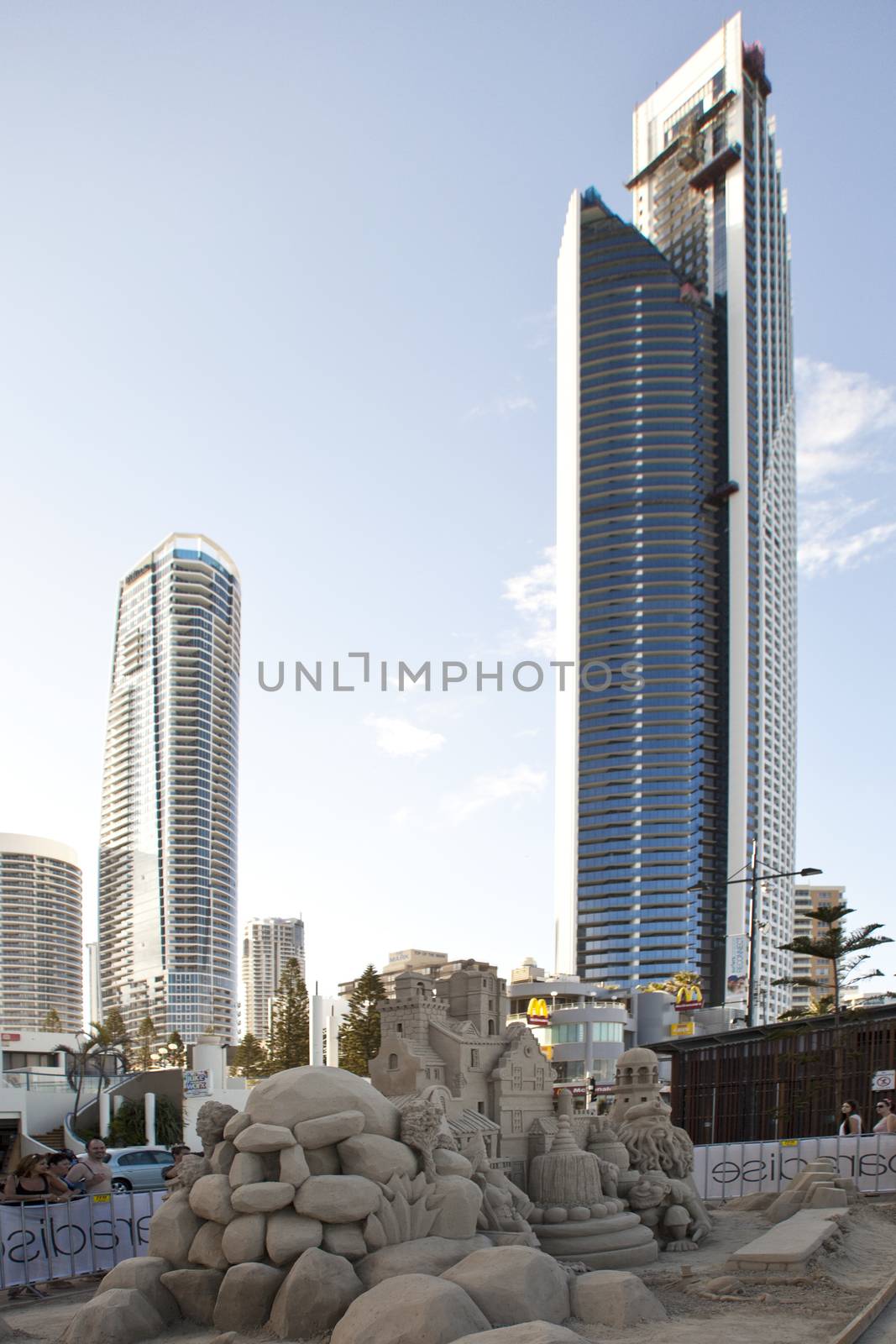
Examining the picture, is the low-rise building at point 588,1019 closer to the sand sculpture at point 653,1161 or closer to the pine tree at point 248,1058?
the pine tree at point 248,1058

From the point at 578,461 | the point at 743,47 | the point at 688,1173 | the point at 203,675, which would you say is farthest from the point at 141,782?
the point at 688,1173

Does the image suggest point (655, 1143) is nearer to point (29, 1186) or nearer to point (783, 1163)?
point (783, 1163)

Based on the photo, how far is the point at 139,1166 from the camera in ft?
68.6

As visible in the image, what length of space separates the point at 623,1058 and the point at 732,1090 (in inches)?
390

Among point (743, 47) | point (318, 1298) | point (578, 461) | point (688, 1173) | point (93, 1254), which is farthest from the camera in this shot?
point (743, 47)

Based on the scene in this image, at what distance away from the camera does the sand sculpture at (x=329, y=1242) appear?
9922mm

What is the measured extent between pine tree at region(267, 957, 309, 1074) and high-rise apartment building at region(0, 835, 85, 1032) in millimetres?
82845

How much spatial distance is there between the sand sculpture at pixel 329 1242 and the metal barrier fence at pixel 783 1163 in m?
8.62

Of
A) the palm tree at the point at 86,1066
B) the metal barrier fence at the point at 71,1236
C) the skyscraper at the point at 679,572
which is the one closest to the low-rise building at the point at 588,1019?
the skyscraper at the point at 679,572

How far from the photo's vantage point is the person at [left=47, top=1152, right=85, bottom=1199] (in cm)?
1377

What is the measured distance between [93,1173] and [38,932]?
13076 cm

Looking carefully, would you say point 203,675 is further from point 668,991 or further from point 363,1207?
point 363,1207

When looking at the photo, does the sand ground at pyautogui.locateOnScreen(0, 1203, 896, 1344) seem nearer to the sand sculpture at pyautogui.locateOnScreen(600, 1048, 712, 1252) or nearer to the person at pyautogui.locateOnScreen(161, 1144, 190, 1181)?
the sand sculpture at pyautogui.locateOnScreen(600, 1048, 712, 1252)

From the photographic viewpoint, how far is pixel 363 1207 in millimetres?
11195
